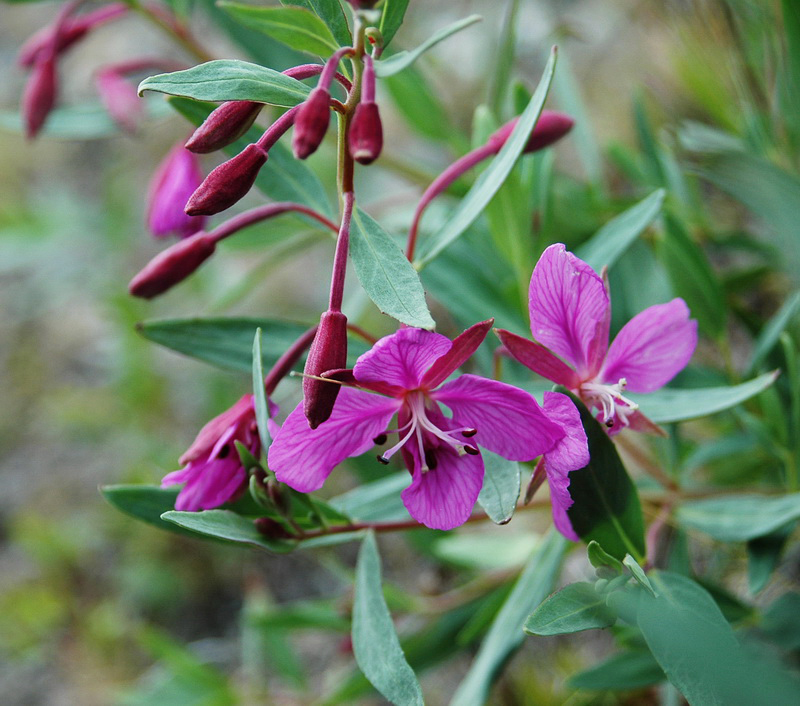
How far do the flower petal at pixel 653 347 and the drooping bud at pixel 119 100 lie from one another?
41.3 inches

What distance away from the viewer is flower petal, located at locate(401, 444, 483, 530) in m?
0.74

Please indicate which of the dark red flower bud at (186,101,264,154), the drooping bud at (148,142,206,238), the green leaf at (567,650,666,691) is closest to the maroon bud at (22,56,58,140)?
the drooping bud at (148,142,206,238)

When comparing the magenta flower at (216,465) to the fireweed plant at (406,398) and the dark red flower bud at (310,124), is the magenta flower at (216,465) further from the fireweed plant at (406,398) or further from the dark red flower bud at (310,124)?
the dark red flower bud at (310,124)

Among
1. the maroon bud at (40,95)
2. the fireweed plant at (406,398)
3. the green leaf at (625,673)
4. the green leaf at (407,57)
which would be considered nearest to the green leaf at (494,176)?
the fireweed plant at (406,398)

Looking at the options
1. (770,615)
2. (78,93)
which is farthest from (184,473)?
(78,93)

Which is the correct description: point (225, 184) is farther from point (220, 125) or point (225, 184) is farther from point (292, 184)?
point (292, 184)

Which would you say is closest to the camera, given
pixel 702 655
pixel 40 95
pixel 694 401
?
pixel 702 655

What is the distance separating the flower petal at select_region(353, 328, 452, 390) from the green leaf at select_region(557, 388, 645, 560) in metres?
0.21

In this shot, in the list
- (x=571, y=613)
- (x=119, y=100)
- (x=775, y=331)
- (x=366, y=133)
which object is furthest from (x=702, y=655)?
(x=119, y=100)

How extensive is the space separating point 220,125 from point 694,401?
723 mm

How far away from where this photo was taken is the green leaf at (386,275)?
26.9 inches

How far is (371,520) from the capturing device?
3.78ft

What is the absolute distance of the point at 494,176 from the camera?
868 millimetres

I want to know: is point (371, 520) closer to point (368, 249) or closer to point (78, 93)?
point (368, 249)
